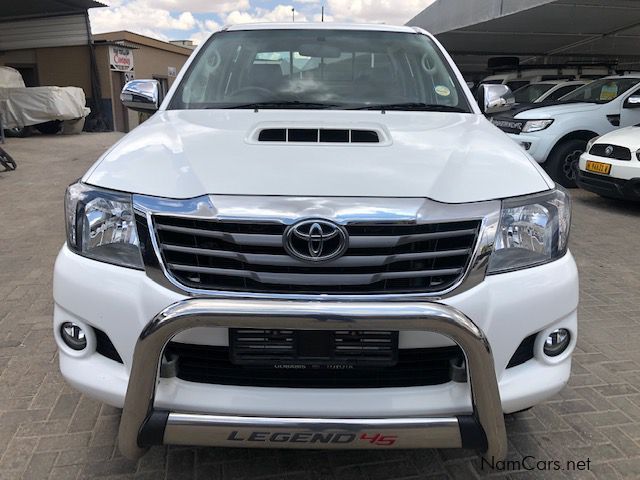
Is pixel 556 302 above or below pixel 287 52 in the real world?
below

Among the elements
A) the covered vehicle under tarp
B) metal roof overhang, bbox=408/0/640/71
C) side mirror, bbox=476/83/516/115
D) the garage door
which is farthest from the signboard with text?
side mirror, bbox=476/83/516/115

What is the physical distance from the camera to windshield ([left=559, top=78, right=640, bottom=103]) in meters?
9.58

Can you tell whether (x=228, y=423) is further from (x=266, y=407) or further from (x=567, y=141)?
(x=567, y=141)

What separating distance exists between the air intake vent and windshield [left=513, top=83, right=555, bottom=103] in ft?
36.4

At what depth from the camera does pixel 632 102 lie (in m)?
8.70

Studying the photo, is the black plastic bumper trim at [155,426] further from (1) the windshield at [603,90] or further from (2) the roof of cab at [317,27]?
(1) the windshield at [603,90]

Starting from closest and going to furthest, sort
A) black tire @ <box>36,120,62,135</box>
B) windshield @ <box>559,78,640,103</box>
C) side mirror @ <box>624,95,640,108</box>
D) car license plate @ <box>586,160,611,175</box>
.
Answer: car license plate @ <box>586,160,611,175</box>
side mirror @ <box>624,95,640,108</box>
windshield @ <box>559,78,640,103</box>
black tire @ <box>36,120,62,135</box>

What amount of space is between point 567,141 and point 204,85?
7591 mm

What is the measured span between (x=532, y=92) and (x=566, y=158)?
13.3ft

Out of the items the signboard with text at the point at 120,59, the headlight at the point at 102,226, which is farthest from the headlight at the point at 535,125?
the signboard with text at the point at 120,59

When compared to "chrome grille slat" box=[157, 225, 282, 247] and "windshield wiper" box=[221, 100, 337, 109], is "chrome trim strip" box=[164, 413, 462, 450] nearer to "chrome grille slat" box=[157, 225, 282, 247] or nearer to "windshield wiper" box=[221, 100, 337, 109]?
"chrome grille slat" box=[157, 225, 282, 247]

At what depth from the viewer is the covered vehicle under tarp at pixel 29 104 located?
17.5 meters

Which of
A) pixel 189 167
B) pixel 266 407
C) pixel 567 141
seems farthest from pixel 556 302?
pixel 567 141

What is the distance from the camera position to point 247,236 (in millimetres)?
1777
